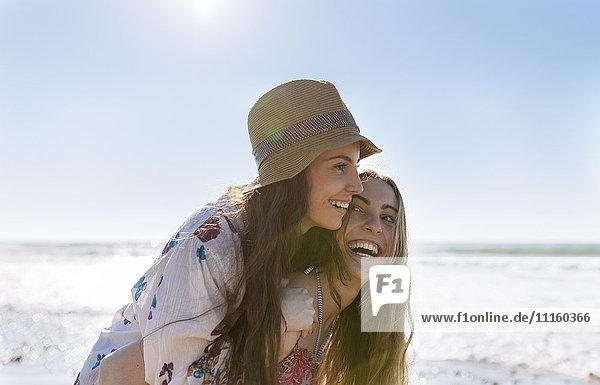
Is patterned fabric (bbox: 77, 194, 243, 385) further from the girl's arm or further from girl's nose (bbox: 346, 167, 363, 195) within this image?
girl's nose (bbox: 346, 167, 363, 195)

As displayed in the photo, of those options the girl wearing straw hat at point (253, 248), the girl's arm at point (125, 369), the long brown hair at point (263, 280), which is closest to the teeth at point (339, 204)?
the girl wearing straw hat at point (253, 248)

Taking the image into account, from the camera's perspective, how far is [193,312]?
2859 millimetres

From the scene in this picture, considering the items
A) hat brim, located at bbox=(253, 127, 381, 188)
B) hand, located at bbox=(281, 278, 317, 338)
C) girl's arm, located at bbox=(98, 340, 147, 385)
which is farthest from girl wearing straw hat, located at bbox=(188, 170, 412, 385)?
girl's arm, located at bbox=(98, 340, 147, 385)

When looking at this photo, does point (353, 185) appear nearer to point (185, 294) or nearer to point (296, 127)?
point (296, 127)

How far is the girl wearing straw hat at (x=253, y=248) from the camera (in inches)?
113

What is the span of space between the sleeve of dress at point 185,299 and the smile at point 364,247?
969mm

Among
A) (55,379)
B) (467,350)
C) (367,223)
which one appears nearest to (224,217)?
(367,223)

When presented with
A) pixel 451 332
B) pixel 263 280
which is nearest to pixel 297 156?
pixel 263 280

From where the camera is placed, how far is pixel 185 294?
2.87 meters

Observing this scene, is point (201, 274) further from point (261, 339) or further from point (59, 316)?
point (59, 316)

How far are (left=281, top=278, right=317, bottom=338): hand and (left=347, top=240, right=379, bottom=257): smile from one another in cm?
58

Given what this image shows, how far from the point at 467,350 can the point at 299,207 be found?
5.44 m

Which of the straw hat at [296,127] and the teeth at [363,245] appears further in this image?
the teeth at [363,245]

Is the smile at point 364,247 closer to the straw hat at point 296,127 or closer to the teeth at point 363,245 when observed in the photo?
the teeth at point 363,245
